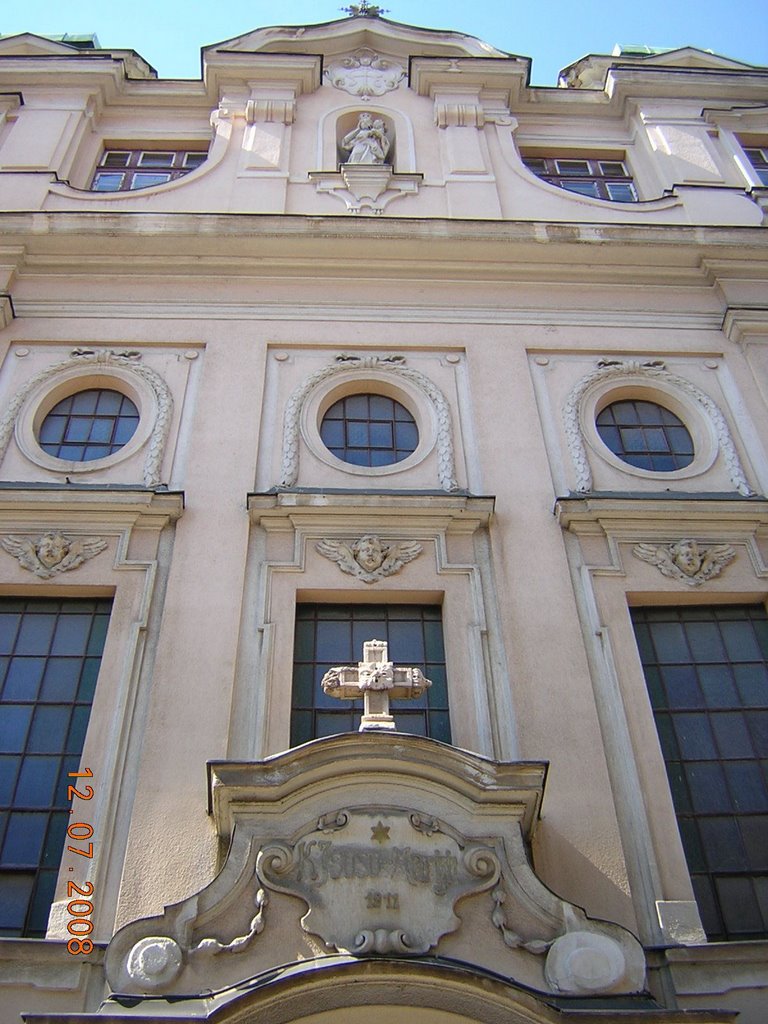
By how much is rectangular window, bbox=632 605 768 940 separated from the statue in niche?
8.52m

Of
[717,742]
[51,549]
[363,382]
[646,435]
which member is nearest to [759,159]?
[646,435]

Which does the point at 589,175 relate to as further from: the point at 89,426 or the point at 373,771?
the point at 373,771

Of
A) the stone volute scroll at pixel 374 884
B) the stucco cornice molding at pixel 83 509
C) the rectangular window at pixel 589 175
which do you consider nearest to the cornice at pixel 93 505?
the stucco cornice molding at pixel 83 509

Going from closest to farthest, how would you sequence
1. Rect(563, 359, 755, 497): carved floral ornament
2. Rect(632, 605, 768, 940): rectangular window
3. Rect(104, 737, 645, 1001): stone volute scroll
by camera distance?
Rect(104, 737, 645, 1001): stone volute scroll, Rect(632, 605, 768, 940): rectangular window, Rect(563, 359, 755, 497): carved floral ornament

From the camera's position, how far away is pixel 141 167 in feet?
54.4

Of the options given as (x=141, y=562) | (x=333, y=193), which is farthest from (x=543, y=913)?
(x=333, y=193)

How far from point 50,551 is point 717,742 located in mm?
6530

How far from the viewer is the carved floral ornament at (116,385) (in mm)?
11625

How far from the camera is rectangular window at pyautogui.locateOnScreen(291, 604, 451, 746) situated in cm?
957

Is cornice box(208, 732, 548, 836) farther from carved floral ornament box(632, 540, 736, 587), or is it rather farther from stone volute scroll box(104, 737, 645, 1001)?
carved floral ornament box(632, 540, 736, 587)

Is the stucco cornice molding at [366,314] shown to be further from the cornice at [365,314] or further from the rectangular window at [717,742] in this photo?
the rectangular window at [717,742]

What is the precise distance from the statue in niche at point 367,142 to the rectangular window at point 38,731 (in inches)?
334

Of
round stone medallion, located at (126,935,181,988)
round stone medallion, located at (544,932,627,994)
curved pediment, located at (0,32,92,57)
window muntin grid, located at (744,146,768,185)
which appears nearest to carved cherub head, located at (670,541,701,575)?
round stone medallion, located at (544,932,627,994)

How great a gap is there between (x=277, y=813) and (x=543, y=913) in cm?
205
